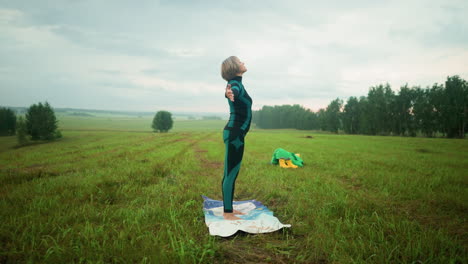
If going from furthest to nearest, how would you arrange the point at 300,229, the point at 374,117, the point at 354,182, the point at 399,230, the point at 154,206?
the point at 374,117 < the point at 354,182 < the point at 154,206 < the point at 300,229 < the point at 399,230

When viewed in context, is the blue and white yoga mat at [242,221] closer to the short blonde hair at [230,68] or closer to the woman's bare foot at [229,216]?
the woman's bare foot at [229,216]

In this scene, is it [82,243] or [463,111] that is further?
[463,111]

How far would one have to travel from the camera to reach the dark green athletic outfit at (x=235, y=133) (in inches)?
154

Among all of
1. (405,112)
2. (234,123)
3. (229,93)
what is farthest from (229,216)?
(405,112)

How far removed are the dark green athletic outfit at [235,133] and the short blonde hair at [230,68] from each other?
0.11 metres

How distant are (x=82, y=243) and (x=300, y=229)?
11.3 feet

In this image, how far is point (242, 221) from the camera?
3.83 meters

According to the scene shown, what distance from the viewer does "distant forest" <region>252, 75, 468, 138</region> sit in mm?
48359

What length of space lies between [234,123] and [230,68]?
108 centimetres

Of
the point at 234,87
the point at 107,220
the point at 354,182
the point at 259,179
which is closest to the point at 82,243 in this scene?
the point at 107,220

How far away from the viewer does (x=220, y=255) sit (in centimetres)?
279

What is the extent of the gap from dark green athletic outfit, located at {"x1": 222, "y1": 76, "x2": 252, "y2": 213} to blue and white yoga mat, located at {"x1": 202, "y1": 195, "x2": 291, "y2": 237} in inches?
13.4

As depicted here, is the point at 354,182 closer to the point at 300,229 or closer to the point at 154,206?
the point at 300,229

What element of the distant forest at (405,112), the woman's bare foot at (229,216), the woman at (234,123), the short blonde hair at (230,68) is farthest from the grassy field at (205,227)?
the distant forest at (405,112)
